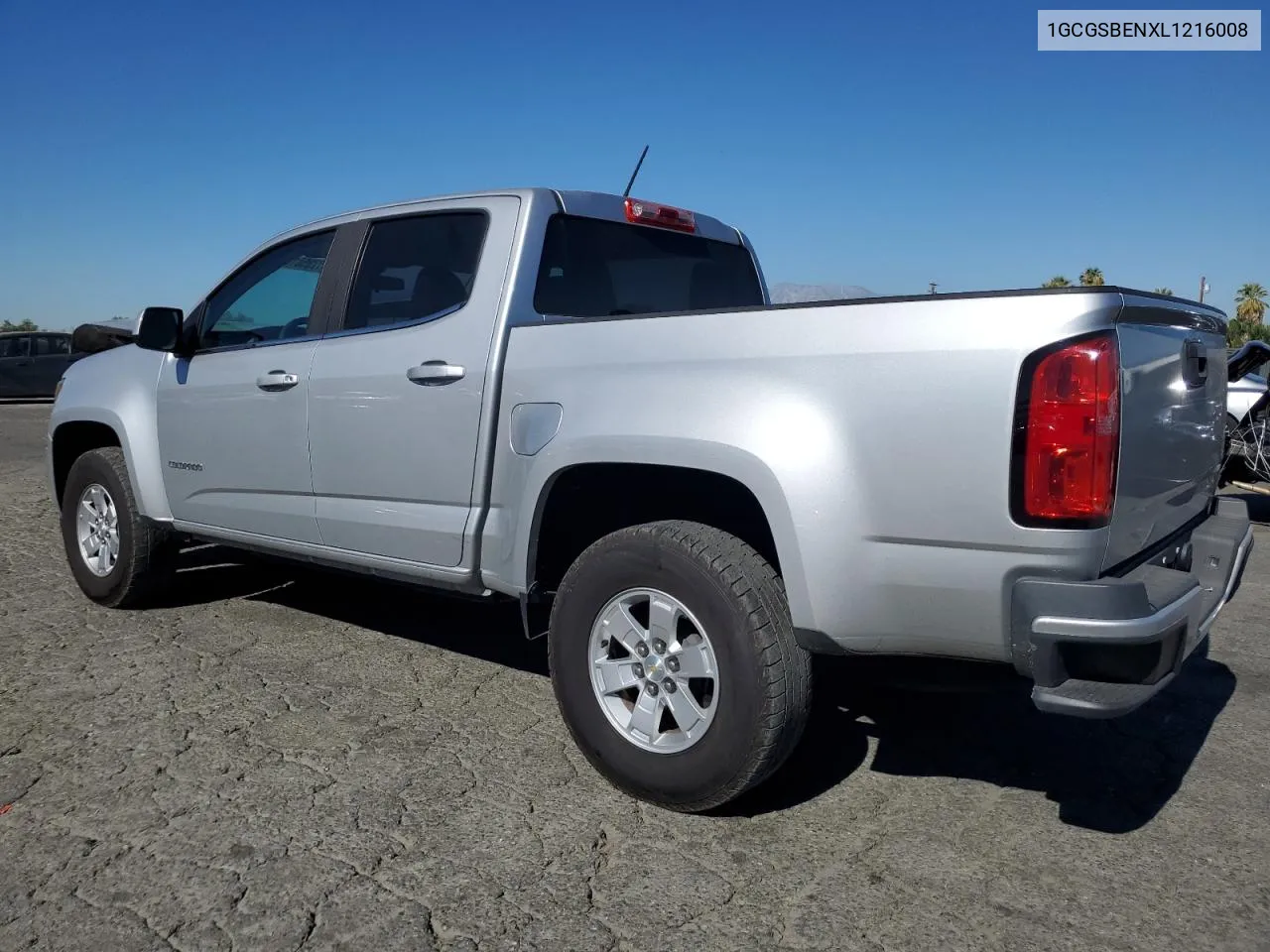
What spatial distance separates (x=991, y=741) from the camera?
3703mm

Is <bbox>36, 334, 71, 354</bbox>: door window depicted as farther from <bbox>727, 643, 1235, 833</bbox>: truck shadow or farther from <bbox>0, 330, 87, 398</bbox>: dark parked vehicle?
<bbox>727, 643, 1235, 833</bbox>: truck shadow

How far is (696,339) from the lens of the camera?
2.97m

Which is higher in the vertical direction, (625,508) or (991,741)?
(625,508)

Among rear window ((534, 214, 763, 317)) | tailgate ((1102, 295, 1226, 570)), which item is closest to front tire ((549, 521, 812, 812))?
tailgate ((1102, 295, 1226, 570))

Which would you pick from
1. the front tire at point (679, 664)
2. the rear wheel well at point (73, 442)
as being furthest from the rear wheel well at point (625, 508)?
the rear wheel well at point (73, 442)

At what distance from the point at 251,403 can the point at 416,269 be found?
0.98m

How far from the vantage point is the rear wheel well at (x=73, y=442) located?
17.9 feet

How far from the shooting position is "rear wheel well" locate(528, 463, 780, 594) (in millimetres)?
3256

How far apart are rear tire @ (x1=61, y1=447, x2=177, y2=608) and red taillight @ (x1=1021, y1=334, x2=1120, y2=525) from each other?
415 cm

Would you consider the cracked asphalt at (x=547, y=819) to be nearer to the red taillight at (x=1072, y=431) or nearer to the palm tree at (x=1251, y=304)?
the red taillight at (x=1072, y=431)

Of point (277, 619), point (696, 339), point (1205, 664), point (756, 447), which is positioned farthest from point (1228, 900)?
point (277, 619)

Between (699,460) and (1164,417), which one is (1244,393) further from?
(699,460)

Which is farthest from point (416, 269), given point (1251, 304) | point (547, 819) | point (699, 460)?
point (1251, 304)

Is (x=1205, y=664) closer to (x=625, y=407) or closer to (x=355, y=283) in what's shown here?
(x=625, y=407)
